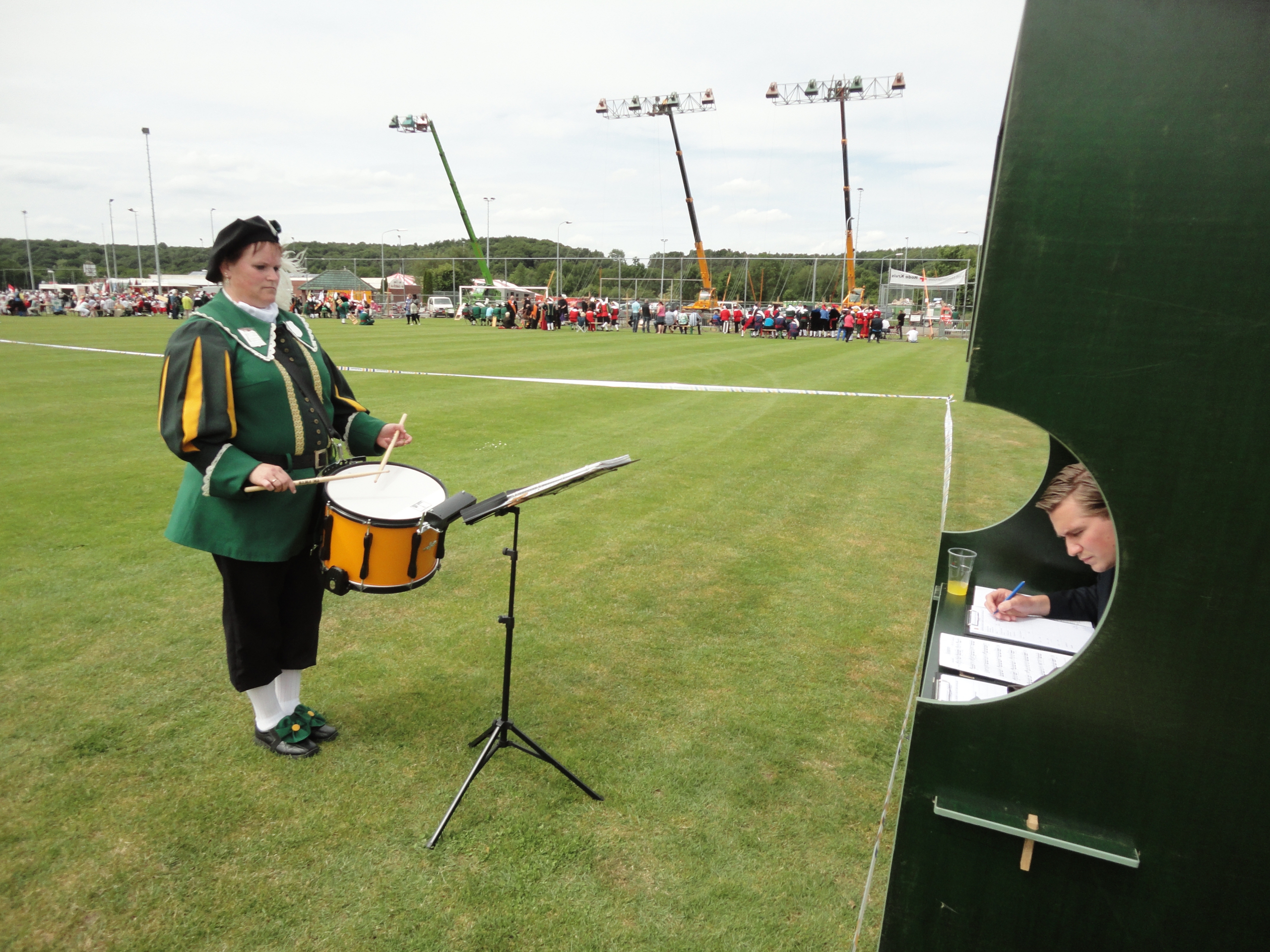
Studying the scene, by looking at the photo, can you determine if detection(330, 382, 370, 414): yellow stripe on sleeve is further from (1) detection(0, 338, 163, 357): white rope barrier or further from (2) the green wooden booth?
(1) detection(0, 338, 163, 357): white rope barrier

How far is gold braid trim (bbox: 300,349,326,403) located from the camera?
3.04 m

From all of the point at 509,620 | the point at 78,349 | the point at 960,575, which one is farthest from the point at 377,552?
the point at 78,349

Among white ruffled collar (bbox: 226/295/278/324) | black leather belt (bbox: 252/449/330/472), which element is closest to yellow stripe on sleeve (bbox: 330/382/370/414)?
black leather belt (bbox: 252/449/330/472)

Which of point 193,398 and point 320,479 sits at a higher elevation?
point 193,398

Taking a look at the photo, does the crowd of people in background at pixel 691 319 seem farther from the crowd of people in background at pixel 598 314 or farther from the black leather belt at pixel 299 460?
the black leather belt at pixel 299 460

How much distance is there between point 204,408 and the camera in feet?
8.68

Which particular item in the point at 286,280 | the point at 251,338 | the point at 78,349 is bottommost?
the point at 78,349

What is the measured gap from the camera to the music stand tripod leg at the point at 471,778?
2680 millimetres

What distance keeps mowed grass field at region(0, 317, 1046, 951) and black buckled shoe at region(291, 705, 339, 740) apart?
0.07 metres

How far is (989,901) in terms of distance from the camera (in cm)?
181

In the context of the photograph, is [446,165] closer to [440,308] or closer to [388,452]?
[440,308]

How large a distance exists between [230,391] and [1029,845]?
2.75 metres

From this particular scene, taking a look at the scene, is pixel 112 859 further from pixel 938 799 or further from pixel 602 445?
pixel 602 445

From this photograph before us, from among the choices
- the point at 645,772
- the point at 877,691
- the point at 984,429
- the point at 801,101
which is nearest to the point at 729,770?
the point at 645,772
